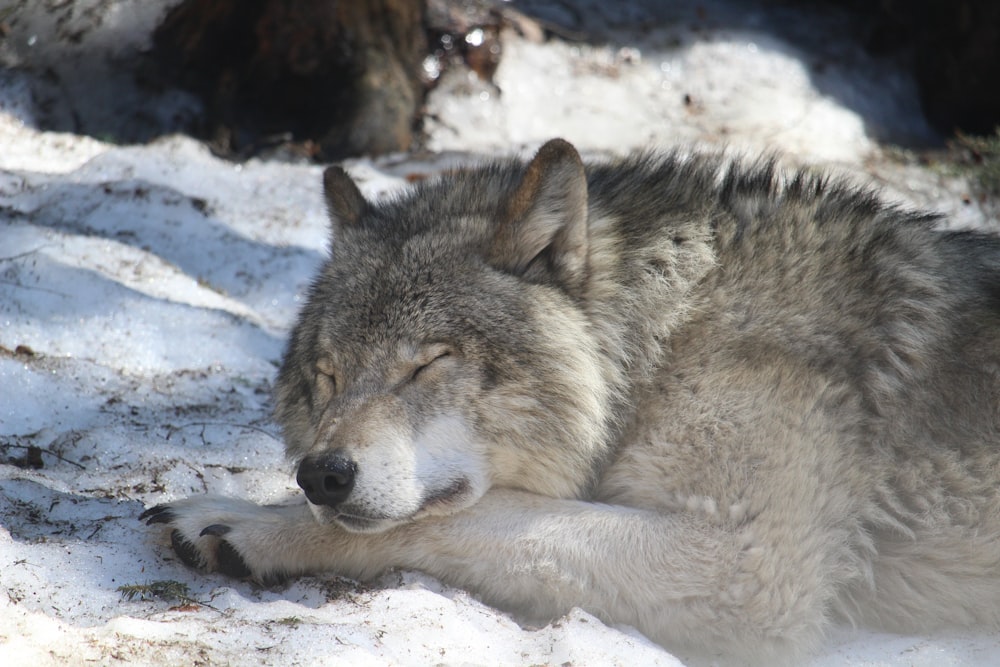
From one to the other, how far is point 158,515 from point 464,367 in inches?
46.2

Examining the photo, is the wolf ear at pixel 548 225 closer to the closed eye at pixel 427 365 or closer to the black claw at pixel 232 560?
the closed eye at pixel 427 365

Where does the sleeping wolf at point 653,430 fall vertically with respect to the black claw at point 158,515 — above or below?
above

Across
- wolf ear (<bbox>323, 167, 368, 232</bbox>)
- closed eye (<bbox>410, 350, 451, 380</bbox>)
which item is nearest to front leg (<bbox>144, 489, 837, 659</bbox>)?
closed eye (<bbox>410, 350, 451, 380</bbox>)

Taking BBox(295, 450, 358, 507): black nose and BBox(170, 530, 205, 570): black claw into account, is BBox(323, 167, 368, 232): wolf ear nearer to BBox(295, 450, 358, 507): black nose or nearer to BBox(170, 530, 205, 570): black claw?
BBox(295, 450, 358, 507): black nose

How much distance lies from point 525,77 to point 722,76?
1.85 meters

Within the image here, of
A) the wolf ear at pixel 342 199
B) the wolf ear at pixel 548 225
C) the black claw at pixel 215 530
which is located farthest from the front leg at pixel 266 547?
the wolf ear at pixel 342 199

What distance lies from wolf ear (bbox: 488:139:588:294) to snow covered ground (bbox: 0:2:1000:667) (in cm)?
113

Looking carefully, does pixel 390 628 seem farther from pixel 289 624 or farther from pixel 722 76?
pixel 722 76

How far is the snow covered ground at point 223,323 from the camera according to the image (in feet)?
9.29

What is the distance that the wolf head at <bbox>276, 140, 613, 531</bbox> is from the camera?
3059 mm

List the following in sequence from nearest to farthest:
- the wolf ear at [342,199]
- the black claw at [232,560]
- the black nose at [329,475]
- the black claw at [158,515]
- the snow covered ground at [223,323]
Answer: the snow covered ground at [223,323], the black nose at [329,475], the black claw at [232,560], the black claw at [158,515], the wolf ear at [342,199]

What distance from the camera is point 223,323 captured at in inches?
198

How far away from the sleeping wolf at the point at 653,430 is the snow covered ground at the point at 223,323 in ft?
0.52

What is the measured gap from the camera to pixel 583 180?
3299mm
